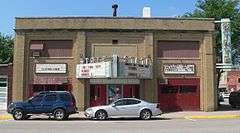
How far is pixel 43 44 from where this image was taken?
36781 millimetres

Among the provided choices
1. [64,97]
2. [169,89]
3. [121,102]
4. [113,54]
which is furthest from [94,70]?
[169,89]

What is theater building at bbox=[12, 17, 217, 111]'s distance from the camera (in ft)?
120

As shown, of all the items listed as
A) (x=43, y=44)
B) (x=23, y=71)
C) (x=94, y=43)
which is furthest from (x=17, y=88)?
(x=94, y=43)

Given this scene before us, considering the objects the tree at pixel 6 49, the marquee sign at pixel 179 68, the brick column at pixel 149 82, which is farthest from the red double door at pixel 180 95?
the tree at pixel 6 49

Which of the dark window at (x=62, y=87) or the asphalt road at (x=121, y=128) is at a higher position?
the dark window at (x=62, y=87)

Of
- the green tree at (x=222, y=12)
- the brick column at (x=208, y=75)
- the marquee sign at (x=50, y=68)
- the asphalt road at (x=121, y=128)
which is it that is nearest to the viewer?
the asphalt road at (x=121, y=128)

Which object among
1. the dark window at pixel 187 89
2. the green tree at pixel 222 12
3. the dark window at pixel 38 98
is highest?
the green tree at pixel 222 12

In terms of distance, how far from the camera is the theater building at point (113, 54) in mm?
36469

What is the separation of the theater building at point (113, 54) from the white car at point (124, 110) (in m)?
6.62

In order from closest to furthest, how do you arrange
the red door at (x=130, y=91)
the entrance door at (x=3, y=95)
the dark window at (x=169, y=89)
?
the red door at (x=130, y=91)
the dark window at (x=169, y=89)
the entrance door at (x=3, y=95)

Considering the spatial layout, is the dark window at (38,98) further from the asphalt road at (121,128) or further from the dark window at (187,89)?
the dark window at (187,89)

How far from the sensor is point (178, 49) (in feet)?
122

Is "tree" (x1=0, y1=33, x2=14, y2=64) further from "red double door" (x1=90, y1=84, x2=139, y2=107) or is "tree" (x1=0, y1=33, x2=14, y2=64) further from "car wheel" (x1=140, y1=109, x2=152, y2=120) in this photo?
"car wheel" (x1=140, y1=109, x2=152, y2=120)

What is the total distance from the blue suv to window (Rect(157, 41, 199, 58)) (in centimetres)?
1009
